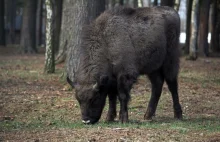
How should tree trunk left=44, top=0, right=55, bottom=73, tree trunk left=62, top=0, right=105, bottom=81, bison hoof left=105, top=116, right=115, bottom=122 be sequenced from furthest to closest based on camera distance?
tree trunk left=44, top=0, right=55, bottom=73 < tree trunk left=62, top=0, right=105, bottom=81 < bison hoof left=105, top=116, right=115, bottom=122

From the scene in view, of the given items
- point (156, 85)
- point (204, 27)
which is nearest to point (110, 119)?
point (156, 85)

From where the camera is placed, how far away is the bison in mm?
10781

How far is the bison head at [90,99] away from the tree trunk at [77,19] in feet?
17.5

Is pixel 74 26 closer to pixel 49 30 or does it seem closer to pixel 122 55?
pixel 49 30

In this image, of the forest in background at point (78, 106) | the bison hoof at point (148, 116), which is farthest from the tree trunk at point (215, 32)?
the bison hoof at point (148, 116)

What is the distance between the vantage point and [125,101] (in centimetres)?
1110

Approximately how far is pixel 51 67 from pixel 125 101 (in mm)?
9931

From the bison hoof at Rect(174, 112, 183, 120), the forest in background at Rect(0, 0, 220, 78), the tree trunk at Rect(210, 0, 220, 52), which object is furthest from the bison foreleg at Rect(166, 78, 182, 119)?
the tree trunk at Rect(210, 0, 220, 52)

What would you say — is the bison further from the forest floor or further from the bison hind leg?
the forest floor

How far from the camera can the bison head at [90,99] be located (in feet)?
35.0

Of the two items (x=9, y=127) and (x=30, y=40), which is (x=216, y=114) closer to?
(x=9, y=127)

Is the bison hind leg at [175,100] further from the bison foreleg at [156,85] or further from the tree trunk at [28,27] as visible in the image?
the tree trunk at [28,27]

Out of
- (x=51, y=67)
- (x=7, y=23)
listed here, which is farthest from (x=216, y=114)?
(x=7, y=23)

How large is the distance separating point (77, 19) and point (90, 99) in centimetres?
593
